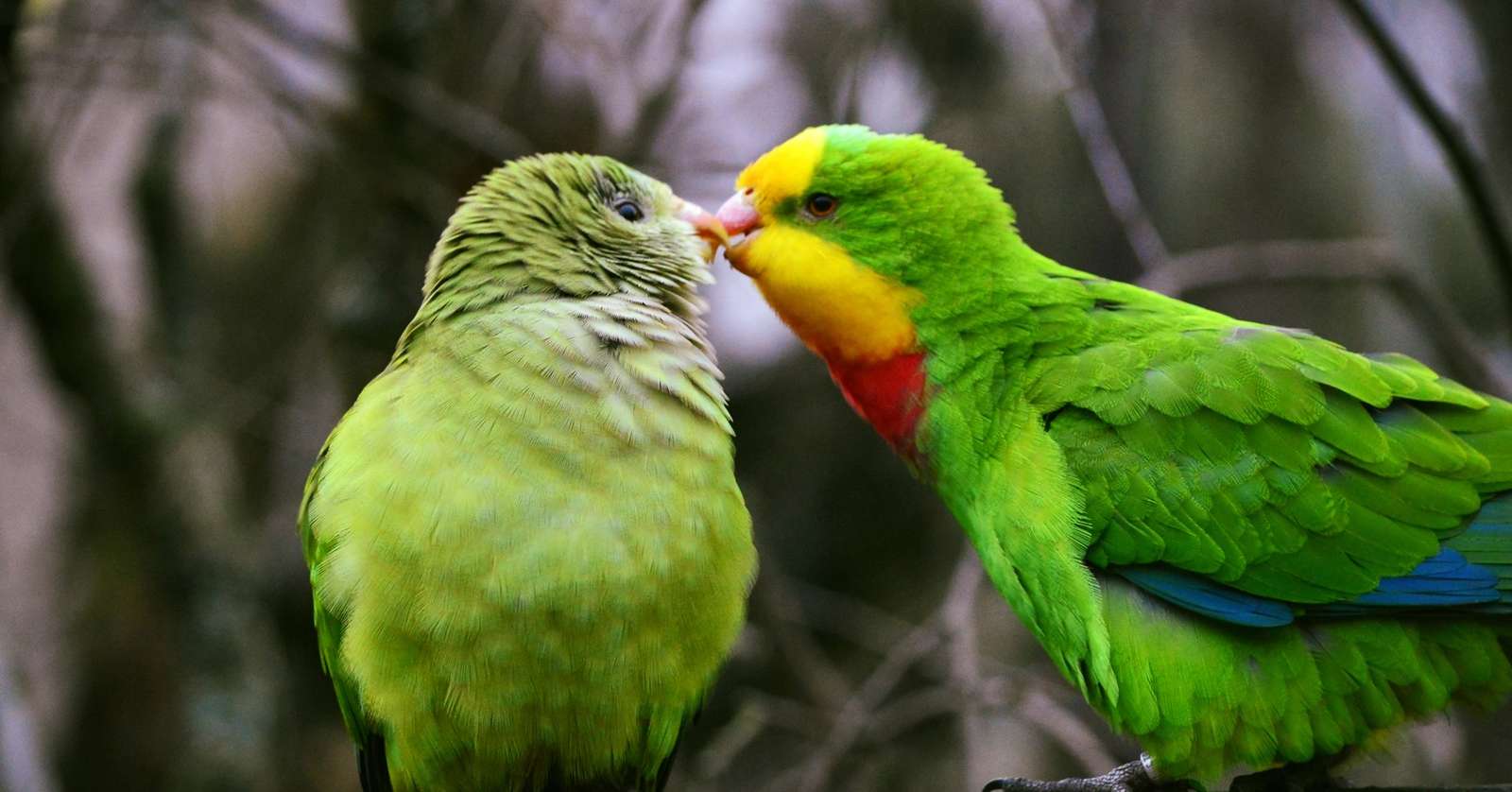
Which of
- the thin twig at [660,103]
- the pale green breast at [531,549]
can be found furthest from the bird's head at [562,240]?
the thin twig at [660,103]

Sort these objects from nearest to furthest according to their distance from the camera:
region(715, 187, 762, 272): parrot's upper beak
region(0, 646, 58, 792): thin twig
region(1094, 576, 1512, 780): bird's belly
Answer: region(1094, 576, 1512, 780): bird's belly
region(715, 187, 762, 272): parrot's upper beak
region(0, 646, 58, 792): thin twig

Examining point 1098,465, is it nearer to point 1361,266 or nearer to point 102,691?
point 1361,266

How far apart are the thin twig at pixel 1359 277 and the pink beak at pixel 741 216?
1416 mm

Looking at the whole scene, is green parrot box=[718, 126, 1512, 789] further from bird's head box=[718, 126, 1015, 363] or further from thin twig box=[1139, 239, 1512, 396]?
thin twig box=[1139, 239, 1512, 396]

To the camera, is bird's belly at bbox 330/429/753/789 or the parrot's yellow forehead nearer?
bird's belly at bbox 330/429/753/789

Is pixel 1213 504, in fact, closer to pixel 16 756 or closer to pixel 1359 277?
pixel 1359 277

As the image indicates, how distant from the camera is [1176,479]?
2.45 meters

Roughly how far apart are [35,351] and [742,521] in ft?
12.8

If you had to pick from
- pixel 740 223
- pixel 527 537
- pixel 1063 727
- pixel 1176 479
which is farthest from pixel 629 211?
pixel 1063 727

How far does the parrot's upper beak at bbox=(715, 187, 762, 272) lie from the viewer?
2.78 metres

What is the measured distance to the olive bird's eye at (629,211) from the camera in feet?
8.32

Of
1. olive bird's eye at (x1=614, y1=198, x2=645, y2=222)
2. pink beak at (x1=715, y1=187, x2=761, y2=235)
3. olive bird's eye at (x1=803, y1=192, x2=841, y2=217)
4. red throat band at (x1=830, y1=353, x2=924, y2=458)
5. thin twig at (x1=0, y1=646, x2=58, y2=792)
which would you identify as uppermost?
olive bird's eye at (x1=803, y1=192, x2=841, y2=217)

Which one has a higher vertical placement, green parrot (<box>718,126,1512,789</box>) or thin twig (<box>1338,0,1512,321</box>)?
thin twig (<box>1338,0,1512,321</box>)

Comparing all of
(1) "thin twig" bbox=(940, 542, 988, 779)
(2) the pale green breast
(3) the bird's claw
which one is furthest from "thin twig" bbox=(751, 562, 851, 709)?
(2) the pale green breast
